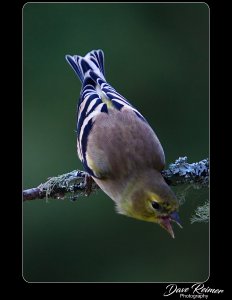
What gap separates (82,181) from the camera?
3660 mm

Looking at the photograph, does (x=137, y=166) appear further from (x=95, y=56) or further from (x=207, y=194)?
(x=95, y=56)

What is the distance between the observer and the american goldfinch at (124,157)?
3377 millimetres

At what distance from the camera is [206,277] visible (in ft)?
11.2

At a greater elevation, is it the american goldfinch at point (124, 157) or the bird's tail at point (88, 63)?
the bird's tail at point (88, 63)

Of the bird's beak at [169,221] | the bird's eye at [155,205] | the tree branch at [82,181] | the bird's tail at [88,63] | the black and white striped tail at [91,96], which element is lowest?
the bird's beak at [169,221]

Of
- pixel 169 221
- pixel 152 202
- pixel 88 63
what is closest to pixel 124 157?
pixel 152 202

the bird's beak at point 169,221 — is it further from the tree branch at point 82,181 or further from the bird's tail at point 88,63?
the bird's tail at point 88,63

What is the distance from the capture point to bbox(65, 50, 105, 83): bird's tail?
3852mm

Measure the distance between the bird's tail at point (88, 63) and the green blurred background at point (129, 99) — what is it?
0.12 ft

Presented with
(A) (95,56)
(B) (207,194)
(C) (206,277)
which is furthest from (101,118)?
(C) (206,277)

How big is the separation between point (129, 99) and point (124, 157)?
470 mm

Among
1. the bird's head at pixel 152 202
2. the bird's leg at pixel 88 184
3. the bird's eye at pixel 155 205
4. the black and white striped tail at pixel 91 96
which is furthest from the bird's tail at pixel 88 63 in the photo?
the bird's eye at pixel 155 205

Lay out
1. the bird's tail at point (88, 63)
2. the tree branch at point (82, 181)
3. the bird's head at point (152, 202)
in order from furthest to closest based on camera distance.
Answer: the bird's tail at point (88, 63) < the tree branch at point (82, 181) < the bird's head at point (152, 202)

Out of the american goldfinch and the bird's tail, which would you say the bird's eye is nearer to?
the american goldfinch
